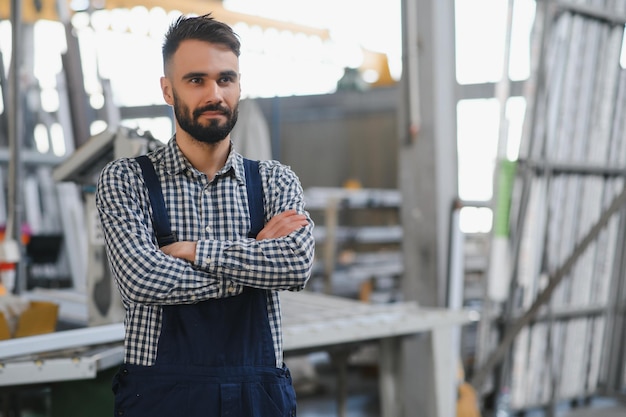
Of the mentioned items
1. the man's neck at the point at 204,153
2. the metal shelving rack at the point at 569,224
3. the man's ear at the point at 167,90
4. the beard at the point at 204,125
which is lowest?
the metal shelving rack at the point at 569,224

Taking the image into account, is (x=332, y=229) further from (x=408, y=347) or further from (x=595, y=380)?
(x=408, y=347)

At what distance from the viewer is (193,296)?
170cm

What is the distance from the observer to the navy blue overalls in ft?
5.41

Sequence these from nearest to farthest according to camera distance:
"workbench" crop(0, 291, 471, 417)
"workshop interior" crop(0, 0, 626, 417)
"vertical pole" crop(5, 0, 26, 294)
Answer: "workbench" crop(0, 291, 471, 417) → "workshop interior" crop(0, 0, 626, 417) → "vertical pole" crop(5, 0, 26, 294)

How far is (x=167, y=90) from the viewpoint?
5.79ft

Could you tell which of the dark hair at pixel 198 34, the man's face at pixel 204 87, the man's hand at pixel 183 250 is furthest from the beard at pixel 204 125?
the man's hand at pixel 183 250

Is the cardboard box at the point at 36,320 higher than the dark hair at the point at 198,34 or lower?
lower

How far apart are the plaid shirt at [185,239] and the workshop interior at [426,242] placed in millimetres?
296

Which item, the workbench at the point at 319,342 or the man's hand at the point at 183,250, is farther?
the workbench at the point at 319,342

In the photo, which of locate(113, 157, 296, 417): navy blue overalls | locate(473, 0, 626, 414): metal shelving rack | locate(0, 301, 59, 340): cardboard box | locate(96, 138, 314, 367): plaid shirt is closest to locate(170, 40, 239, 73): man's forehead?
locate(96, 138, 314, 367): plaid shirt

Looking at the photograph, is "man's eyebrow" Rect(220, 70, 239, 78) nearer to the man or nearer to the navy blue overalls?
the man

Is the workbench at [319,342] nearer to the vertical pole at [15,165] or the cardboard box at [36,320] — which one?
the cardboard box at [36,320]

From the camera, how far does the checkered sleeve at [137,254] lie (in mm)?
1684

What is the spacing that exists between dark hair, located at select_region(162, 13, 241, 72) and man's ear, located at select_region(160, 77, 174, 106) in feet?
0.12
